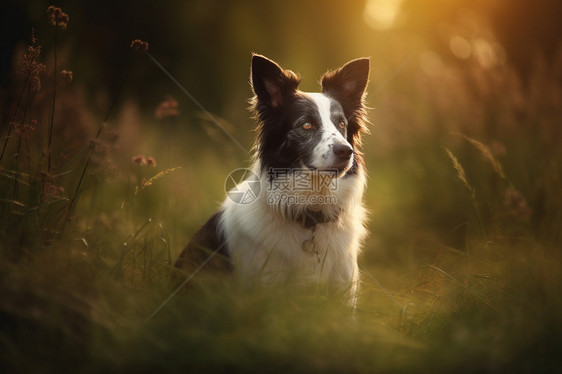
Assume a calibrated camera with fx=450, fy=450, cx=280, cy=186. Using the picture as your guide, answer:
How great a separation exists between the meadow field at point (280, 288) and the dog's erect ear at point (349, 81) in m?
1.02

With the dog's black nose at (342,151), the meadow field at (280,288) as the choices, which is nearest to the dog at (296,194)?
the dog's black nose at (342,151)

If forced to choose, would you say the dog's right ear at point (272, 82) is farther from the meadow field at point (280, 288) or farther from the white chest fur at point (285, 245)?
the meadow field at point (280, 288)

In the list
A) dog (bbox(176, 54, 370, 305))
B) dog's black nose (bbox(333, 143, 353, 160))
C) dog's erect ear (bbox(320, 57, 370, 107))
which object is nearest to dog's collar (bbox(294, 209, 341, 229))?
dog (bbox(176, 54, 370, 305))

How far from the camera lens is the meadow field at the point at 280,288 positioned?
2.19 m

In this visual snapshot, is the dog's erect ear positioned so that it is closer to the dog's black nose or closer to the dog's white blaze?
the dog's white blaze

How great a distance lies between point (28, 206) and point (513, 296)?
10.6 feet

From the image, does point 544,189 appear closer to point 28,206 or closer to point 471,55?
point 471,55

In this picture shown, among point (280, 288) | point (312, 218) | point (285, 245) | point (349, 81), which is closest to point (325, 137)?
point (312, 218)

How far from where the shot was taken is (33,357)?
7.04 ft

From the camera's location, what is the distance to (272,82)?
3848mm

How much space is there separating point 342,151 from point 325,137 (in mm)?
253

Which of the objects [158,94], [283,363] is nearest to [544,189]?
[283,363]

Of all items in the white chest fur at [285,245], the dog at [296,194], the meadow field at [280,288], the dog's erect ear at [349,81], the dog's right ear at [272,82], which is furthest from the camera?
the dog's erect ear at [349,81]

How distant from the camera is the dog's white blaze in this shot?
348cm
